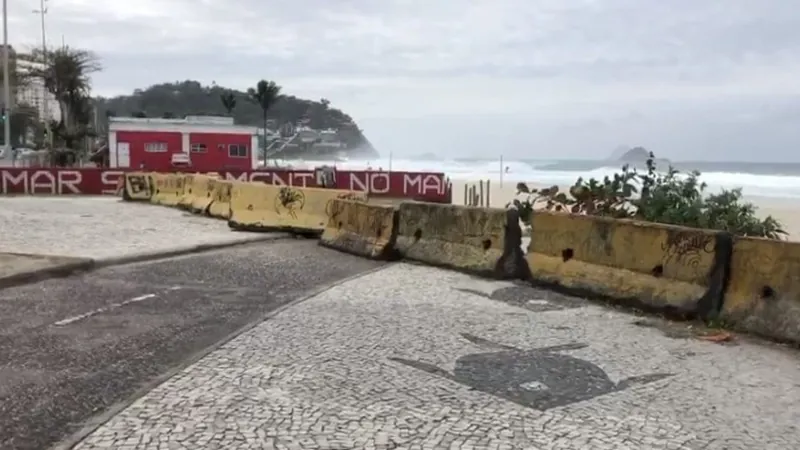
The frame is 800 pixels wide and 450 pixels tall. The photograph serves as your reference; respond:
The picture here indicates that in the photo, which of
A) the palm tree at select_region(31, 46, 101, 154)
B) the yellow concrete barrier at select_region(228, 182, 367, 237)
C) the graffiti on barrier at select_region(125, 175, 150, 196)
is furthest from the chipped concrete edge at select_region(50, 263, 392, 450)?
the palm tree at select_region(31, 46, 101, 154)

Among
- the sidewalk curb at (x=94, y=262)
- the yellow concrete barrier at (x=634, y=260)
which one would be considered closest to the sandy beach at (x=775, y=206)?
the yellow concrete barrier at (x=634, y=260)

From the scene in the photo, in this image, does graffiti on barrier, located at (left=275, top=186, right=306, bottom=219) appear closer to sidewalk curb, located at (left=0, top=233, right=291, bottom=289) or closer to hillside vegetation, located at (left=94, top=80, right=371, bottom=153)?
sidewalk curb, located at (left=0, top=233, right=291, bottom=289)

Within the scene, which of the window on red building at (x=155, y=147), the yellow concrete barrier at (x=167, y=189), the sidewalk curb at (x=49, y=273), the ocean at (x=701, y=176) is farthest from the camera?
the ocean at (x=701, y=176)

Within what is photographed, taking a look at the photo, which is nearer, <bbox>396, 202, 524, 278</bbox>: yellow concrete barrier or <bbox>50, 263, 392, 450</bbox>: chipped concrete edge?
<bbox>50, 263, 392, 450</bbox>: chipped concrete edge

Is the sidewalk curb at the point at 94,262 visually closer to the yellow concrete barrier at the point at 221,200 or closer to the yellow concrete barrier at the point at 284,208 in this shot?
the yellow concrete barrier at the point at 284,208

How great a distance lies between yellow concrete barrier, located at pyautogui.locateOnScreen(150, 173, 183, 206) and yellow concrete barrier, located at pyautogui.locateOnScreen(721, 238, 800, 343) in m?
17.7

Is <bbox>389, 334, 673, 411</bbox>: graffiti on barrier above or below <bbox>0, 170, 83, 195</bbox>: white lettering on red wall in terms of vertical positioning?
below

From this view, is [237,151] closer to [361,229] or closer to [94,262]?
[361,229]

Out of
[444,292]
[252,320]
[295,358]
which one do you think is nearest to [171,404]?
[295,358]

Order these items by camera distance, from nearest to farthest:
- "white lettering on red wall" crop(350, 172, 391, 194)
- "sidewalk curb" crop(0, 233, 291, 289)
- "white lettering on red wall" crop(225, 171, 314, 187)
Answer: "sidewalk curb" crop(0, 233, 291, 289), "white lettering on red wall" crop(225, 171, 314, 187), "white lettering on red wall" crop(350, 172, 391, 194)

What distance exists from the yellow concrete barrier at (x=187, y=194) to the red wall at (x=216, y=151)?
2657cm

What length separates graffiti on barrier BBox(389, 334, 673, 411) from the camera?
559 cm

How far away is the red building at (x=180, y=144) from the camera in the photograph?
154 ft

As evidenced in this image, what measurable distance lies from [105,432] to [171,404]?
554mm
